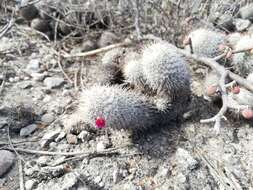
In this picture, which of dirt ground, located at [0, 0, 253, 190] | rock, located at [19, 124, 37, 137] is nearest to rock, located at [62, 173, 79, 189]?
dirt ground, located at [0, 0, 253, 190]

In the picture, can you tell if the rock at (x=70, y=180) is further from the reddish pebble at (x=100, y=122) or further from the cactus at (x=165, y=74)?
the cactus at (x=165, y=74)

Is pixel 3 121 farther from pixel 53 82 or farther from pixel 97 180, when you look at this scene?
pixel 97 180

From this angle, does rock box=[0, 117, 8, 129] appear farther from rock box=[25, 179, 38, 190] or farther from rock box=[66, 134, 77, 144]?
rock box=[25, 179, 38, 190]

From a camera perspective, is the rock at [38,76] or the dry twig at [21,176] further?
the rock at [38,76]

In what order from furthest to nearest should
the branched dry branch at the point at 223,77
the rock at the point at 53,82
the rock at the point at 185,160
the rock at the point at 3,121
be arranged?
the rock at the point at 53,82 < the rock at the point at 3,121 < the rock at the point at 185,160 < the branched dry branch at the point at 223,77

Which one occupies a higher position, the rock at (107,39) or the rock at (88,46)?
the rock at (107,39)

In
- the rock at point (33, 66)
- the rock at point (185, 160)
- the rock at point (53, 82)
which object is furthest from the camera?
the rock at point (33, 66)

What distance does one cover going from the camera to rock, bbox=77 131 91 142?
226 cm

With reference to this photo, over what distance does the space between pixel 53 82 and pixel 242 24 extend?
4.78 feet

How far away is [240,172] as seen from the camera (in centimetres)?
197

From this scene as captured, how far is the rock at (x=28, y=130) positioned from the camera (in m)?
2.37

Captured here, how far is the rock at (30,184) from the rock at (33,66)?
1.15 m

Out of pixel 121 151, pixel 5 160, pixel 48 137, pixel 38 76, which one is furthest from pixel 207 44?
pixel 5 160

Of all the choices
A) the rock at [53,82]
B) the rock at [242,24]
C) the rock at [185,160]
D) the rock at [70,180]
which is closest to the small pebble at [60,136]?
the rock at [70,180]
